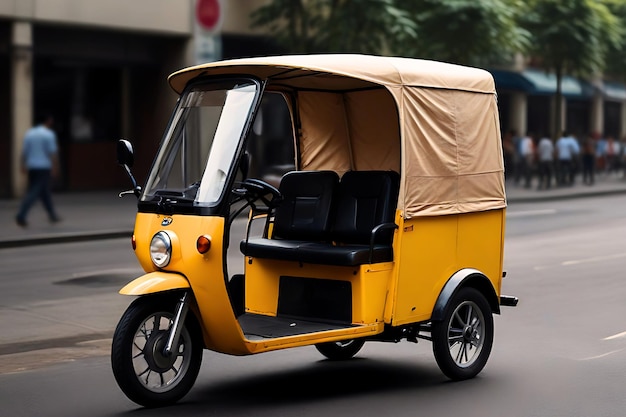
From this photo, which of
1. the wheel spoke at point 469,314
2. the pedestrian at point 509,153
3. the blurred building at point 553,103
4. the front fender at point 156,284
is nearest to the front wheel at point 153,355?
the front fender at point 156,284

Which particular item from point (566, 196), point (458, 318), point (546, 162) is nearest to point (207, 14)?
point (458, 318)

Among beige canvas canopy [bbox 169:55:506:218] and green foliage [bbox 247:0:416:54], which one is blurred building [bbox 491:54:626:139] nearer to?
green foliage [bbox 247:0:416:54]

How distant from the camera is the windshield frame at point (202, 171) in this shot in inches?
267

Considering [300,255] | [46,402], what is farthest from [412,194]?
[46,402]

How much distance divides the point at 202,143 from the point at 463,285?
A: 79.3 inches

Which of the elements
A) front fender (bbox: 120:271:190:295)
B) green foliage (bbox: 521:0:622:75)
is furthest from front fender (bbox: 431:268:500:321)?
green foliage (bbox: 521:0:622:75)

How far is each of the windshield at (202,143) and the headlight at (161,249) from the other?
0.28 meters

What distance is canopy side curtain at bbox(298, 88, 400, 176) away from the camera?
8.52 meters

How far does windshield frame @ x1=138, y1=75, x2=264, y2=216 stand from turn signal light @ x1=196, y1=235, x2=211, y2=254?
7.1 inches

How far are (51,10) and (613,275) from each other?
53.6 feet

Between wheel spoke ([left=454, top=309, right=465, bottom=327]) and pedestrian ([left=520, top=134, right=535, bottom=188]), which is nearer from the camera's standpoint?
wheel spoke ([left=454, top=309, right=465, bottom=327])

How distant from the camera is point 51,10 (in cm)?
2570

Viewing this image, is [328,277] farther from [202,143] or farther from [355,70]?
[355,70]

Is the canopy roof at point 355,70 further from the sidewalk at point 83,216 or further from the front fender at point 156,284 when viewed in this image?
the sidewalk at point 83,216
